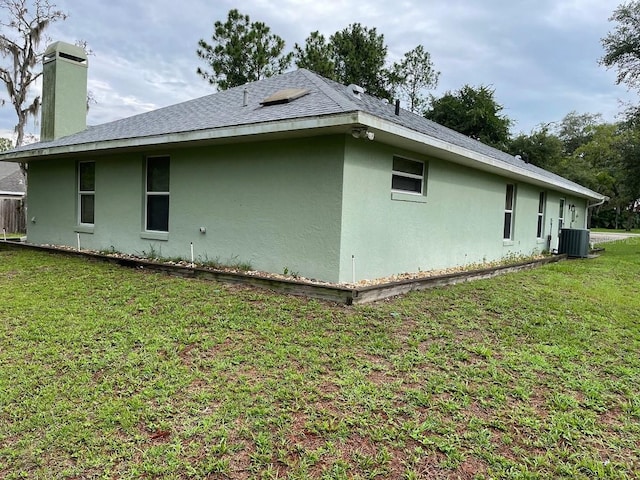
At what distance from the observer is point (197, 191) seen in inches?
320

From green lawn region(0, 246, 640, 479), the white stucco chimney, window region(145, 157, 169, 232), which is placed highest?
the white stucco chimney

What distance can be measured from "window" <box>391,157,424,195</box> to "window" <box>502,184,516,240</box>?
485 cm

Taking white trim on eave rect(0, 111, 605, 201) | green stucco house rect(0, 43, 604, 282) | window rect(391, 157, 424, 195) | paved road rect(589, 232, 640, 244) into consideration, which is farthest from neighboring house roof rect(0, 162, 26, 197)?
paved road rect(589, 232, 640, 244)

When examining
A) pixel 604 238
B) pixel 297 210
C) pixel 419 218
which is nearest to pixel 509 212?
pixel 419 218

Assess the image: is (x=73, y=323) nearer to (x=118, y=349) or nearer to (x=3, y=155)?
(x=118, y=349)

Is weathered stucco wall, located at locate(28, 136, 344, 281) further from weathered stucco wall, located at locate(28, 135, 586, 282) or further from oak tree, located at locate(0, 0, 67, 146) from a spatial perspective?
oak tree, located at locate(0, 0, 67, 146)

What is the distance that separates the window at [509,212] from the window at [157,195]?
8.79 metres

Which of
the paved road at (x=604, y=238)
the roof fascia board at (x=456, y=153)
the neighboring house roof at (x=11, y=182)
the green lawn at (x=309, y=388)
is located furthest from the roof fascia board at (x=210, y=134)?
the paved road at (x=604, y=238)

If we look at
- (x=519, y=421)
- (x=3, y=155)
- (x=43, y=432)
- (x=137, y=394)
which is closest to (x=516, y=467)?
(x=519, y=421)

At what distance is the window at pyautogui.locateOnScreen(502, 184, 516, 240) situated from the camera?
38.7ft

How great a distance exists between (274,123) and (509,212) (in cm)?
830

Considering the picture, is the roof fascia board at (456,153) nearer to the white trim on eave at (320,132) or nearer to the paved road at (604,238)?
the white trim on eave at (320,132)

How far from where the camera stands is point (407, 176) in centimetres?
771

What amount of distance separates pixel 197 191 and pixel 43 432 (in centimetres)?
568
